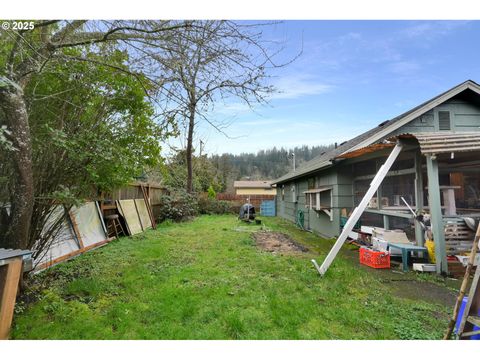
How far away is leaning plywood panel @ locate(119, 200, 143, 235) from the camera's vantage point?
8053 mm

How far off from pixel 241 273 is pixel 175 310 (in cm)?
158

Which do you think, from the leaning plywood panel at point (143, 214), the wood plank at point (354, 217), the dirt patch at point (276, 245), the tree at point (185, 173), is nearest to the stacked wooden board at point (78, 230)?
the leaning plywood panel at point (143, 214)

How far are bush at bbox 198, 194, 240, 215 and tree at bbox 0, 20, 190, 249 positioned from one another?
13.8m

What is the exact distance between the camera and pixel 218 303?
314cm

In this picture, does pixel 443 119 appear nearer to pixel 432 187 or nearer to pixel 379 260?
pixel 432 187

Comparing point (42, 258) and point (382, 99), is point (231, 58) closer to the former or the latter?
point (42, 258)

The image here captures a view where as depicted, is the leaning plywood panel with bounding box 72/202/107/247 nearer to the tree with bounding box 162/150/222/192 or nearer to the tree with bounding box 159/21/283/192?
the tree with bounding box 159/21/283/192

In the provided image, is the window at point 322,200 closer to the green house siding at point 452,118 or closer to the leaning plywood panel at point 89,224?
the green house siding at point 452,118

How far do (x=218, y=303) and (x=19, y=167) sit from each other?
2.70 m

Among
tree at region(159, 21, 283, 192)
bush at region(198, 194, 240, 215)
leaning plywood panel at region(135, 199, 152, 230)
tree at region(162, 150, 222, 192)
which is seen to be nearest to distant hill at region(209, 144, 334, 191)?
tree at region(162, 150, 222, 192)

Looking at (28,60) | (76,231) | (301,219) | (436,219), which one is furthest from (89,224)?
(301,219)

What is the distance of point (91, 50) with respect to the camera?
3.81 meters
